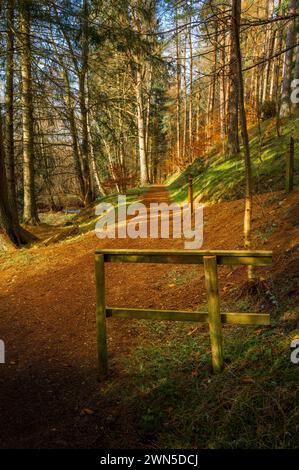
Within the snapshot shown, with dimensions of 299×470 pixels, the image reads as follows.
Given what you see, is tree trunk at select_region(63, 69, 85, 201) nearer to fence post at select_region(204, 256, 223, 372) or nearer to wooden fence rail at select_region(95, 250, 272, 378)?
wooden fence rail at select_region(95, 250, 272, 378)

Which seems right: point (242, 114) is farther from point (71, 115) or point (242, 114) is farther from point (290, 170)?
point (71, 115)

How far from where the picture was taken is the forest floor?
10.7 feet

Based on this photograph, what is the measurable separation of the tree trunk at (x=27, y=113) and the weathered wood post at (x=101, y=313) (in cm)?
801

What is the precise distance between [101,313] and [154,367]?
0.95m

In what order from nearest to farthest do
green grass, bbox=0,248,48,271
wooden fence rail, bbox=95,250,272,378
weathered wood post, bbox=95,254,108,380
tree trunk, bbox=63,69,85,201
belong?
wooden fence rail, bbox=95,250,272,378
weathered wood post, bbox=95,254,108,380
green grass, bbox=0,248,48,271
tree trunk, bbox=63,69,85,201

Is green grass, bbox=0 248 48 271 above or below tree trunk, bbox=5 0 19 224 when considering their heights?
below

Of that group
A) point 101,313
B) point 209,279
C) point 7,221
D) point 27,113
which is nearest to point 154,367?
point 101,313

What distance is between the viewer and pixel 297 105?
17.5 m

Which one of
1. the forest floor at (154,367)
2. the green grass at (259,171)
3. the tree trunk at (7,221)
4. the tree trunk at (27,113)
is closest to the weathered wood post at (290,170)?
the green grass at (259,171)

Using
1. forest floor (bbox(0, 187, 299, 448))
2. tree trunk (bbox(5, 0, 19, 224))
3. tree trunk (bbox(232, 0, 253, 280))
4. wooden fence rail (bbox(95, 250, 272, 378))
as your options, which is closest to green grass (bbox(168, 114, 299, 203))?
forest floor (bbox(0, 187, 299, 448))

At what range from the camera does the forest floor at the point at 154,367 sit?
325 cm

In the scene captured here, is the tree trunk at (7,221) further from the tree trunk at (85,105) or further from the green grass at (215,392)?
the green grass at (215,392)

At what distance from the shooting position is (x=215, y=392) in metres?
3.59

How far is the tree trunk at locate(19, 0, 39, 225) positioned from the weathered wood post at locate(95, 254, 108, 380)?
8.01m
